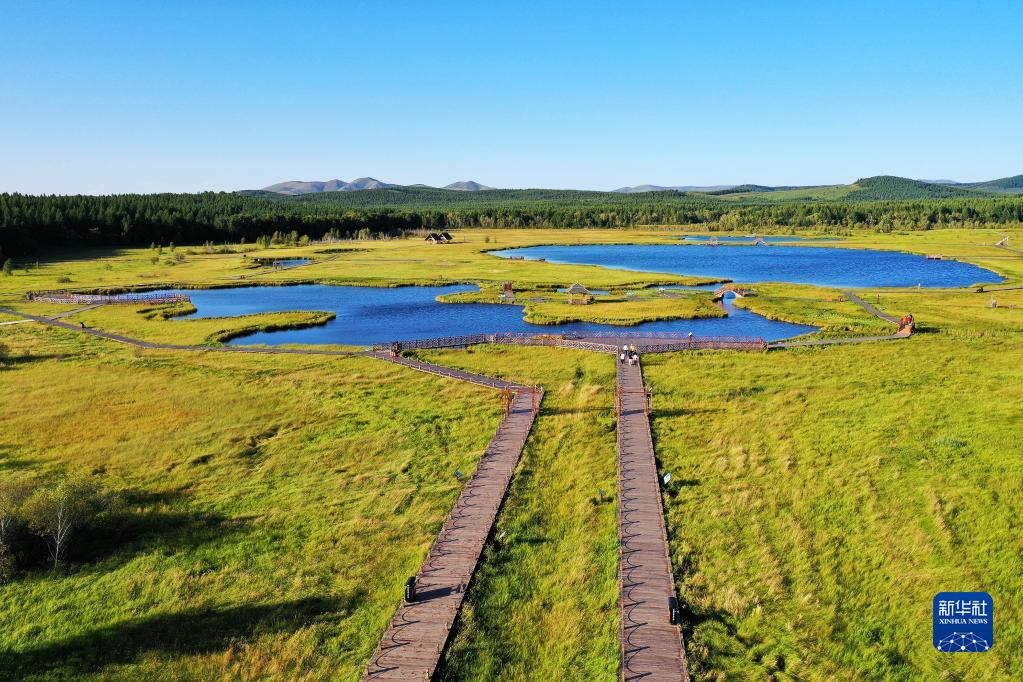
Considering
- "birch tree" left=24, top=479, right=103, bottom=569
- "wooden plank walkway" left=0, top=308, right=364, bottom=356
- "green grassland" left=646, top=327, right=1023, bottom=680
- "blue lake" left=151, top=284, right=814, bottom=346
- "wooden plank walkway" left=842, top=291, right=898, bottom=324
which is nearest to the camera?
"green grassland" left=646, top=327, right=1023, bottom=680

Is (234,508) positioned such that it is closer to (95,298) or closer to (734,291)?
(95,298)

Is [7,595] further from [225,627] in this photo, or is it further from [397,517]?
[397,517]

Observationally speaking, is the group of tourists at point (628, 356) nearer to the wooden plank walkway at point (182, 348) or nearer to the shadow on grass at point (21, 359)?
the wooden plank walkway at point (182, 348)

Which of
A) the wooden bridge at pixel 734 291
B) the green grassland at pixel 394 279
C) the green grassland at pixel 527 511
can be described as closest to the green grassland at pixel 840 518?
the green grassland at pixel 527 511

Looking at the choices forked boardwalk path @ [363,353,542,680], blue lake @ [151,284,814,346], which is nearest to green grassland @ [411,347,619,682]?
forked boardwalk path @ [363,353,542,680]

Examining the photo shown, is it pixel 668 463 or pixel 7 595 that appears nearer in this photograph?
pixel 7 595

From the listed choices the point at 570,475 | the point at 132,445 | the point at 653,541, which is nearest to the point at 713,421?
the point at 570,475

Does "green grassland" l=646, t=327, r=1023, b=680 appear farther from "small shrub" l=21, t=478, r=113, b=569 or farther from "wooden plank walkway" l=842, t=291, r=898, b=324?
"wooden plank walkway" l=842, t=291, r=898, b=324
